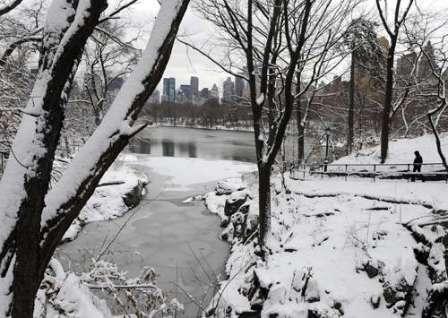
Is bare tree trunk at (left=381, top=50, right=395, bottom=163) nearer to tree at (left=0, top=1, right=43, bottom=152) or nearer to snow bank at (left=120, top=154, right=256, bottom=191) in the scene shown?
snow bank at (left=120, top=154, right=256, bottom=191)

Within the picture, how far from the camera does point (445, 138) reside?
23875 mm

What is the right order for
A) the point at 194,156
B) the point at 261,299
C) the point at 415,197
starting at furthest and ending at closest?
the point at 194,156
the point at 415,197
the point at 261,299

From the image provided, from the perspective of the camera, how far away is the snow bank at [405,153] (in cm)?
2066

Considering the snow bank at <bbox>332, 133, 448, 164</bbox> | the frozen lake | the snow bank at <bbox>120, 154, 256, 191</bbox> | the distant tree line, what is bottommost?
the frozen lake

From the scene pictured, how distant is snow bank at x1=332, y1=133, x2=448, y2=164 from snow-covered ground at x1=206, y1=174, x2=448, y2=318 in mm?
6408

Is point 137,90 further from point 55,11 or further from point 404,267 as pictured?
point 404,267

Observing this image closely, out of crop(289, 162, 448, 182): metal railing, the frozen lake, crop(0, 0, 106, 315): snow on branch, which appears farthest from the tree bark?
crop(0, 0, 106, 315): snow on branch

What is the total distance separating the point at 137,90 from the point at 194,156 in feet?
142

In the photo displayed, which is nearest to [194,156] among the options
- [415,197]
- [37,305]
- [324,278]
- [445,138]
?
[445,138]

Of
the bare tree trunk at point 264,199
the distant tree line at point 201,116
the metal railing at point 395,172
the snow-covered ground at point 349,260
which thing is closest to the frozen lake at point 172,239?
the snow-covered ground at point 349,260

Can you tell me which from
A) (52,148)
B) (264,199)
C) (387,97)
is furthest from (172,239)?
(52,148)

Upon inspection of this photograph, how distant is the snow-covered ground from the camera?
341 inches

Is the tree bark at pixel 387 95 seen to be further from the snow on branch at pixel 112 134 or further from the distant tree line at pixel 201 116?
the distant tree line at pixel 201 116

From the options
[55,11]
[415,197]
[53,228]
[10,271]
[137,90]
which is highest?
[55,11]
